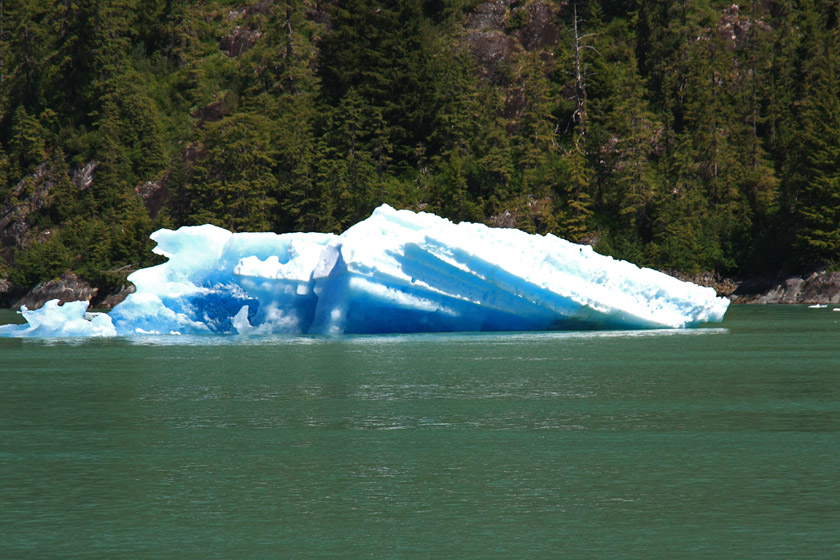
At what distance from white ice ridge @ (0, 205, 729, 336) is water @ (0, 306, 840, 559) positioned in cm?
727

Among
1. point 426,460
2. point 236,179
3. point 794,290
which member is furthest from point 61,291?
point 426,460

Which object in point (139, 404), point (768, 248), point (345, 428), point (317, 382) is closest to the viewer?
point (345, 428)

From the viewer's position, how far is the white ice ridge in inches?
1059

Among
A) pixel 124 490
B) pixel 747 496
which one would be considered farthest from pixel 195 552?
pixel 747 496

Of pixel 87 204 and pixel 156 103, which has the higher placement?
pixel 156 103

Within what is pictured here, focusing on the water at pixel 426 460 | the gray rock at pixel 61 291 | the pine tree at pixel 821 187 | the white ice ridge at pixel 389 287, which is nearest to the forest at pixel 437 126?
the pine tree at pixel 821 187

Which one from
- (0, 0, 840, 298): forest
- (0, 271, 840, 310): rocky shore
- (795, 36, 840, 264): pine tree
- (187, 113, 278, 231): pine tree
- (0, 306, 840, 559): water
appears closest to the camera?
(0, 306, 840, 559): water

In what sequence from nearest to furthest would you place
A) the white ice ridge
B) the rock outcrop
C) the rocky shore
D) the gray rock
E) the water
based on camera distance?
the water, the white ice ridge, the rock outcrop, the rocky shore, the gray rock

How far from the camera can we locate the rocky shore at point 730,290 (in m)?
48.0

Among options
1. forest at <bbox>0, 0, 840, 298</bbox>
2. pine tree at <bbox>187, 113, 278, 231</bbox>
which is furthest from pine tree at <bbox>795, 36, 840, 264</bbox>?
pine tree at <bbox>187, 113, 278, 231</bbox>

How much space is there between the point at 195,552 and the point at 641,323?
22.8 metres

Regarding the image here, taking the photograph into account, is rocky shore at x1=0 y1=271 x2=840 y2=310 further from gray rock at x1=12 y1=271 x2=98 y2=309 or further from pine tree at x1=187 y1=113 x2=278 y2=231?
pine tree at x1=187 y1=113 x2=278 y2=231

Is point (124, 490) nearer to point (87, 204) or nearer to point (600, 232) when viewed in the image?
point (600, 232)

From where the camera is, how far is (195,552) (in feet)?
23.2
